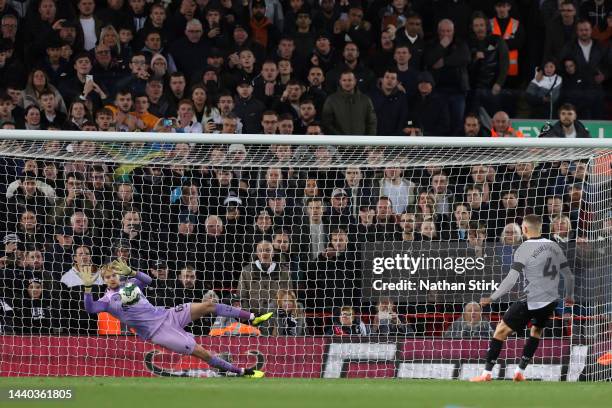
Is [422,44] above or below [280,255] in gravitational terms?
above

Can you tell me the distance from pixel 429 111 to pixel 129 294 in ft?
15.5

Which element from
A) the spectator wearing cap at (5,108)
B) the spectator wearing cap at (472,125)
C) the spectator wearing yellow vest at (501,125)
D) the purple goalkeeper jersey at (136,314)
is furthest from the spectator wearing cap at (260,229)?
the spectator wearing yellow vest at (501,125)

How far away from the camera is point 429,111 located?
15.4 meters

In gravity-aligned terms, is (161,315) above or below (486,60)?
below

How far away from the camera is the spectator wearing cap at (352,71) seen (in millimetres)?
15398

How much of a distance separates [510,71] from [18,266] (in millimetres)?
6857

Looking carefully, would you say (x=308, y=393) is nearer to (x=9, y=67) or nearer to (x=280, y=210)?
(x=280, y=210)

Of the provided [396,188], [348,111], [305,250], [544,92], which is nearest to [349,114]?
[348,111]

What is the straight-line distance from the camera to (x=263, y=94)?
1523 centimetres

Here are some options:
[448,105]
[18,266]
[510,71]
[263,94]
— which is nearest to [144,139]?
[18,266]

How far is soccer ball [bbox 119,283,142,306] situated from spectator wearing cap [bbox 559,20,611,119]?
6483mm

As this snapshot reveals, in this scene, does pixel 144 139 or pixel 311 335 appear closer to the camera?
pixel 144 139

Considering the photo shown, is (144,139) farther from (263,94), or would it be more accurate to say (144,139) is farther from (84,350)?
(263,94)

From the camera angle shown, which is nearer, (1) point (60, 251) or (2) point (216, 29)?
(1) point (60, 251)
